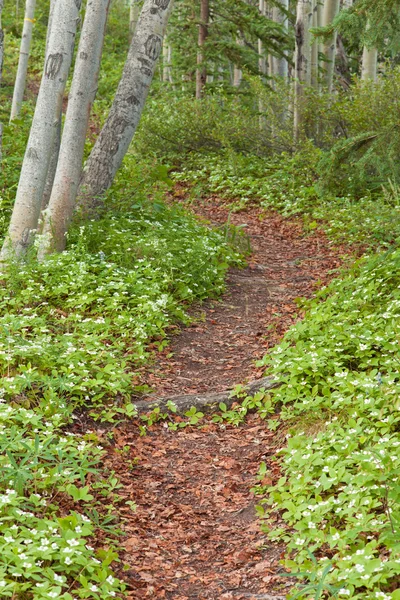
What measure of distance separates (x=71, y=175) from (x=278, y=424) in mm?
3817

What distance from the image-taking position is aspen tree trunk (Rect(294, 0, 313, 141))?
41.4ft

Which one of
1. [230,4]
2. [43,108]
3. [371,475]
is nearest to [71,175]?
[43,108]

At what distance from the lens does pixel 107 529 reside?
3898mm

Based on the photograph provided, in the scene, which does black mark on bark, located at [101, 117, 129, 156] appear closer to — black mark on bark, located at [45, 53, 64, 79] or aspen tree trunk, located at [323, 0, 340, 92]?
black mark on bark, located at [45, 53, 64, 79]

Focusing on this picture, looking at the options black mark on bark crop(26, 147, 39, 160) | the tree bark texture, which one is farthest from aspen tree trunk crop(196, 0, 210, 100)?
the tree bark texture

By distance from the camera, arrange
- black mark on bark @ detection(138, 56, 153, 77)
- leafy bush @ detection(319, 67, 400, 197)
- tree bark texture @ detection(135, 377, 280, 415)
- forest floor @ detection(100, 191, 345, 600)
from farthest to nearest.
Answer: leafy bush @ detection(319, 67, 400, 197)
black mark on bark @ detection(138, 56, 153, 77)
tree bark texture @ detection(135, 377, 280, 415)
forest floor @ detection(100, 191, 345, 600)

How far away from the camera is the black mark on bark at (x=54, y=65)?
6.84m

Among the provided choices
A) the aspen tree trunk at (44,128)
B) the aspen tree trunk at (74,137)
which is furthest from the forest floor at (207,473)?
the aspen tree trunk at (44,128)

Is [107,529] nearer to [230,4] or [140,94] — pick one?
[140,94]

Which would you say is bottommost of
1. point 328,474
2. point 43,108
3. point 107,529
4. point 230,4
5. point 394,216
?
point 107,529

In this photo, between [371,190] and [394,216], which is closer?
[394,216]

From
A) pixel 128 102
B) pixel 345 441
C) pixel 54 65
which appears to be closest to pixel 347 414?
pixel 345 441

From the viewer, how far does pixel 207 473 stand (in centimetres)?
473

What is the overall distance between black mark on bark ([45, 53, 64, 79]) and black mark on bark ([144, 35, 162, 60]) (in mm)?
1659
